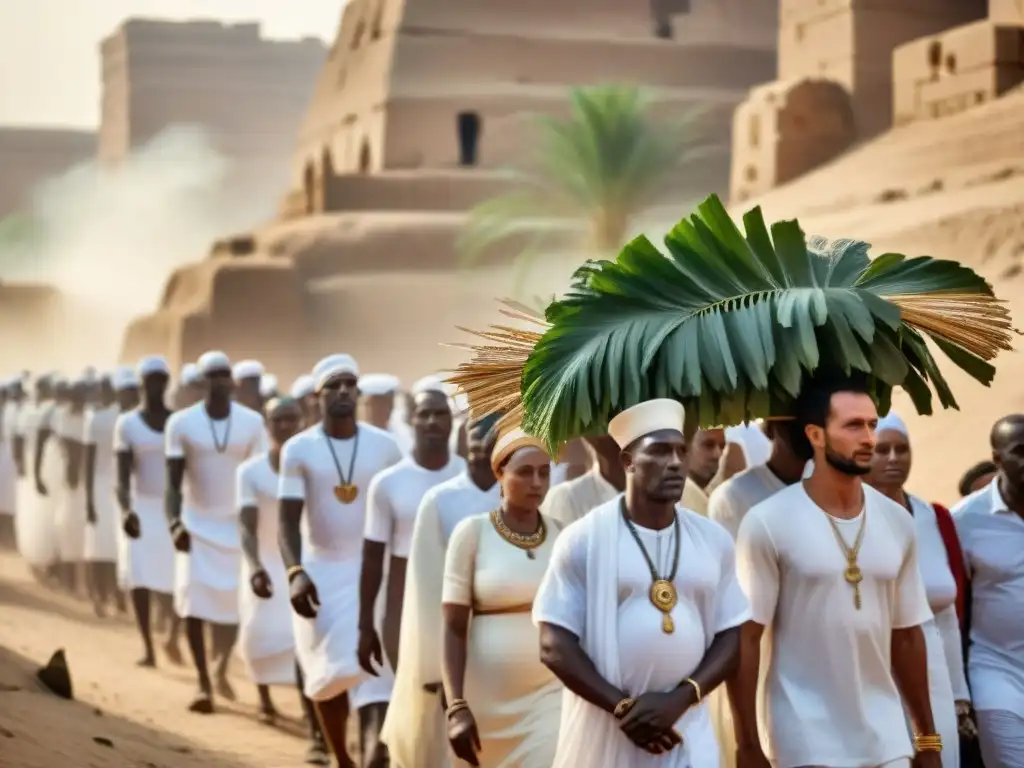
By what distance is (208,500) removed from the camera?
13.9 metres

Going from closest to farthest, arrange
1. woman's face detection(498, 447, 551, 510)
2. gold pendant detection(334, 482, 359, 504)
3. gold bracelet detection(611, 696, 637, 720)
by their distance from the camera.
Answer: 1. gold bracelet detection(611, 696, 637, 720)
2. woman's face detection(498, 447, 551, 510)
3. gold pendant detection(334, 482, 359, 504)

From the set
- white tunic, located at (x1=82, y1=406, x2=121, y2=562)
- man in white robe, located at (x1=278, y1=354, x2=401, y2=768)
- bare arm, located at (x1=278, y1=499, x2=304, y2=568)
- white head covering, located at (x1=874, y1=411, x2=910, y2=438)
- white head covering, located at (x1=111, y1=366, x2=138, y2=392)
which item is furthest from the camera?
white tunic, located at (x1=82, y1=406, x2=121, y2=562)

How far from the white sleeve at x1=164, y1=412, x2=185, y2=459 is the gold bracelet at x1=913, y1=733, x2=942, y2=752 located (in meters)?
7.73

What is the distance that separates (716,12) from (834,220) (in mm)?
30163

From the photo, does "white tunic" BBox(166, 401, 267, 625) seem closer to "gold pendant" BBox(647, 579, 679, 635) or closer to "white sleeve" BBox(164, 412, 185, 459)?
"white sleeve" BBox(164, 412, 185, 459)

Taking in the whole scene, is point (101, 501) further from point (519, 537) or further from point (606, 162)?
point (606, 162)

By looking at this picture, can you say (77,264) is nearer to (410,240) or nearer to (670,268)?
(410,240)

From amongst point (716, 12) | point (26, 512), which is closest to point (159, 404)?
point (26, 512)

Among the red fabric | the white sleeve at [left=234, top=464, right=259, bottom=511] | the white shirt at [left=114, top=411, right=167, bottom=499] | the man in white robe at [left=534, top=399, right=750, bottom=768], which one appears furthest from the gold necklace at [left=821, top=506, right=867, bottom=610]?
the white shirt at [left=114, top=411, right=167, bottom=499]

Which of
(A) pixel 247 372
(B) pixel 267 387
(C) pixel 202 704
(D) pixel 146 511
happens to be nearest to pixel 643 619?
(C) pixel 202 704

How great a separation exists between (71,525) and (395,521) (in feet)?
38.0

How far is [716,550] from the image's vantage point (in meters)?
6.20

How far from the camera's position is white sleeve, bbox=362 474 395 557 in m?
9.45

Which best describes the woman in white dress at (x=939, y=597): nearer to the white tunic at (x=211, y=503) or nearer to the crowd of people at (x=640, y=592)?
the crowd of people at (x=640, y=592)
